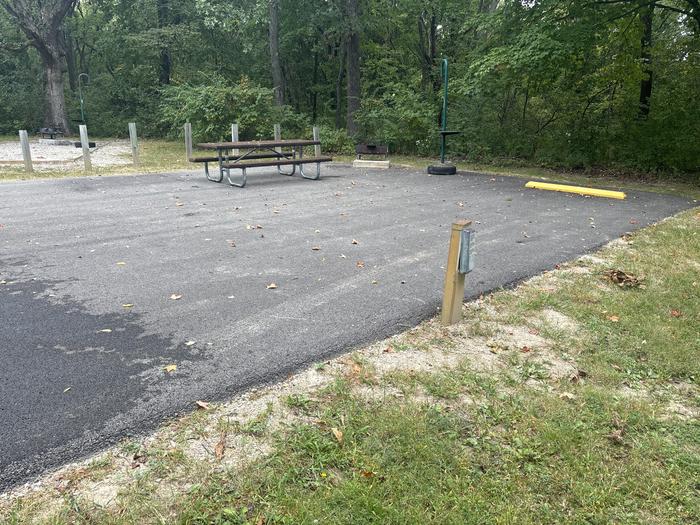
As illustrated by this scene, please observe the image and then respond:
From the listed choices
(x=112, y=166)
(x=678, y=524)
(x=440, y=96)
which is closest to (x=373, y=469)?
(x=678, y=524)

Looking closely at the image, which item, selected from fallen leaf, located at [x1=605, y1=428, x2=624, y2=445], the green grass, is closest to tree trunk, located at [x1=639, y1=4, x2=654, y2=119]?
the green grass

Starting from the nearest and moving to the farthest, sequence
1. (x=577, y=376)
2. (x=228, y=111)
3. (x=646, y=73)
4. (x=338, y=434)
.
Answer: (x=338, y=434), (x=577, y=376), (x=646, y=73), (x=228, y=111)

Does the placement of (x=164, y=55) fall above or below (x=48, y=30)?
below

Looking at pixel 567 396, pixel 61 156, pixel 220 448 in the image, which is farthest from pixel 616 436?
pixel 61 156

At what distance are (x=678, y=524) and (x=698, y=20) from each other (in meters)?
12.3

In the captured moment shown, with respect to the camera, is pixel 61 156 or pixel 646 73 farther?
pixel 61 156

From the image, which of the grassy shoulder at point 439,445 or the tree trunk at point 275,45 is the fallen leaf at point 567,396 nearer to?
the grassy shoulder at point 439,445

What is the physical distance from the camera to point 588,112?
13.1m

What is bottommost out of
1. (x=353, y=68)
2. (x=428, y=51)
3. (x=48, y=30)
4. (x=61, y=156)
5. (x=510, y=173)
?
(x=510, y=173)

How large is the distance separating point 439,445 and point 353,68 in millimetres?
16159

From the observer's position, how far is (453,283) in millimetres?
3531

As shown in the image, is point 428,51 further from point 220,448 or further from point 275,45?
point 220,448

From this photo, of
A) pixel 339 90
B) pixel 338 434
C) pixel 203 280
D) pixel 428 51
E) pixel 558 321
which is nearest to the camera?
pixel 338 434

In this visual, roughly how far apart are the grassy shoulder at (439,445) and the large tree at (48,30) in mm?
23160
